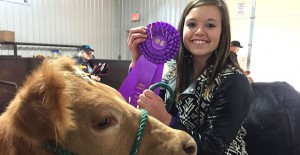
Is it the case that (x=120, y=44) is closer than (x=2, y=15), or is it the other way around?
(x=2, y=15)

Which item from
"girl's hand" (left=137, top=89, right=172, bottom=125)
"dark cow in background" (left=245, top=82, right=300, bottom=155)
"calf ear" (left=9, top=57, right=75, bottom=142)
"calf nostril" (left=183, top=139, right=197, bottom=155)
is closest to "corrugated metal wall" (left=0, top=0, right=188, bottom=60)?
"dark cow in background" (left=245, top=82, right=300, bottom=155)

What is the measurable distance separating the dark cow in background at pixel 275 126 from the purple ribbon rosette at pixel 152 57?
82 cm

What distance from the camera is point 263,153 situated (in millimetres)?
1723

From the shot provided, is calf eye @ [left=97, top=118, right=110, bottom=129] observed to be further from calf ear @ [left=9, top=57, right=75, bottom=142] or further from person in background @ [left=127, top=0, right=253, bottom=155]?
person in background @ [left=127, top=0, right=253, bottom=155]

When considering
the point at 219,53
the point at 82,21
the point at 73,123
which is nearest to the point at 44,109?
the point at 73,123

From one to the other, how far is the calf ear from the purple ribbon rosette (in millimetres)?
594

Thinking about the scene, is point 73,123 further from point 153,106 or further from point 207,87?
point 207,87

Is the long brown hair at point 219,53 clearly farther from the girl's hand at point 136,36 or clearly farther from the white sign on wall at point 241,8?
the white sign on wall at point 241,8

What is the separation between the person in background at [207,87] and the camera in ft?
3.58

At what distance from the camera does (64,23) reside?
571cm

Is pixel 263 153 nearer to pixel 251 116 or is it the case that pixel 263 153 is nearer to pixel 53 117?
pixel 251 116

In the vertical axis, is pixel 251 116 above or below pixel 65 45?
below

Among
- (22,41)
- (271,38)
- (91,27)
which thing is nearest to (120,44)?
(91,27)

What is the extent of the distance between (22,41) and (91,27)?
5.72 feet
